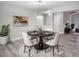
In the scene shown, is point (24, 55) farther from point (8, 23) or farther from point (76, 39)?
point (76, 39)

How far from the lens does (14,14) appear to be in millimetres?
2361

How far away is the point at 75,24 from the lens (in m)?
2.32

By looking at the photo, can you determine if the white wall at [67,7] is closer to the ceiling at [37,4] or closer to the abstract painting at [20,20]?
the ceiling at [37,4]

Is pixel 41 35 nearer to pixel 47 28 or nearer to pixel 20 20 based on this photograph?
pixel 47 28

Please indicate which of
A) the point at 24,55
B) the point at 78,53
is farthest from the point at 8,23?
the point at 78,53

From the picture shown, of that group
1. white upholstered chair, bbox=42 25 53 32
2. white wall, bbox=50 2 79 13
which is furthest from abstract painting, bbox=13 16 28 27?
white wall, bbox=50 2 79 13

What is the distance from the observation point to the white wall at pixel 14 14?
230cm

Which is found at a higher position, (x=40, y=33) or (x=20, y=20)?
(x=20, y=20)

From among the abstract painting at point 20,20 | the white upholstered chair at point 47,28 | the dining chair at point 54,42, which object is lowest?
the dining chair at point 54,42

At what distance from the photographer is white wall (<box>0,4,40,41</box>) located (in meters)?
2.30

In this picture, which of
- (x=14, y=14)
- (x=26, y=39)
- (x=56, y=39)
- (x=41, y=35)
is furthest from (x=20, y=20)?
(x=56, y=39)

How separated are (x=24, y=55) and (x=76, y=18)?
5.34 feet

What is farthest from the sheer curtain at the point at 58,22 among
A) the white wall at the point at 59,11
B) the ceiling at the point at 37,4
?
the ceiling at the point at 37,4

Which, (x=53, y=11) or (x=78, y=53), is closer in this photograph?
(x=53, y=11)
